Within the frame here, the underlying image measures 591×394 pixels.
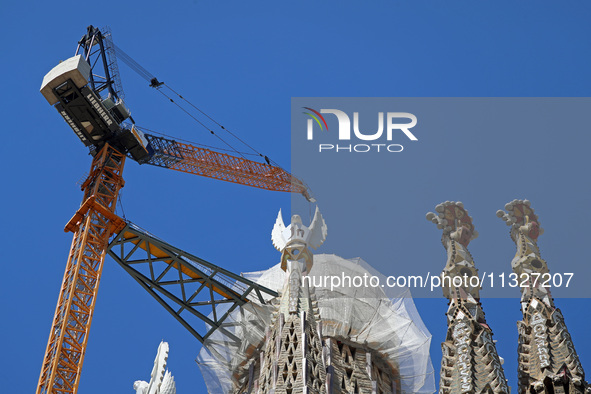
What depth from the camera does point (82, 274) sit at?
52.0m

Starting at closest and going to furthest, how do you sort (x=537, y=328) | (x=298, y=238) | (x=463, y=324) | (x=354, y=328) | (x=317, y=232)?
(x=537, y=328), (x=463, y=324), (x=298, y=238), (x=317, y=232), (x=354, y=328)

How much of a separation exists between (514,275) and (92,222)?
74.6 feet

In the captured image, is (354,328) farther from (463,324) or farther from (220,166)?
(220,166)

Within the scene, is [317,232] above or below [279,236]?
above

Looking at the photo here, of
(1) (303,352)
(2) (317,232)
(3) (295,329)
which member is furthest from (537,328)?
(2) (317,232)

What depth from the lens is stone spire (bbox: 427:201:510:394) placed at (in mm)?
32781

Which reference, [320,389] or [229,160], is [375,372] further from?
[229,160]

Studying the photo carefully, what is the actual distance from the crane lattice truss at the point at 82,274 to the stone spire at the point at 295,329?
34.2 feet

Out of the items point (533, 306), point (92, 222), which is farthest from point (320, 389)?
point (92, 222)

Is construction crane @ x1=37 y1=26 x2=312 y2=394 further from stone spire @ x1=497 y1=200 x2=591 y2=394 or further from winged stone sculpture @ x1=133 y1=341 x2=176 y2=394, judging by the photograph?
stone spire @ x1=497 y1=200 x2=591 y2=394

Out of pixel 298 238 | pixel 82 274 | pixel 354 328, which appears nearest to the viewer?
pixel 298 238

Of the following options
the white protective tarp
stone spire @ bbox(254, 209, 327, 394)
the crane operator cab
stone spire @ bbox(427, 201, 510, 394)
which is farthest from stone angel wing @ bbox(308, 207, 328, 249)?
the crane operator cab

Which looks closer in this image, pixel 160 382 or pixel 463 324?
pixel 463 324

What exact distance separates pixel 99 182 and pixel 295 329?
2052 centimetres
